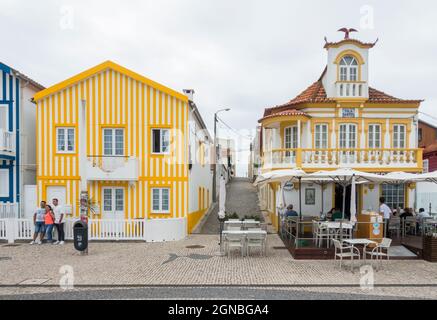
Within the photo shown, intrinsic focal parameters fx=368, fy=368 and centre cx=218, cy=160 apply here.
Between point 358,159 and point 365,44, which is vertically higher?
point 365,44

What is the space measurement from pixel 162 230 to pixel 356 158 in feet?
30.8

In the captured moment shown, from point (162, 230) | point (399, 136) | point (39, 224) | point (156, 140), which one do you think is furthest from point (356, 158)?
point (39, 224)

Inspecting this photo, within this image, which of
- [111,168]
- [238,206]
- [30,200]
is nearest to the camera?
[111,168]

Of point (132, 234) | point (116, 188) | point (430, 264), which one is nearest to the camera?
point (430, 264)

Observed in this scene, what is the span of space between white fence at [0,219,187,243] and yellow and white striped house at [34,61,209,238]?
1944mm

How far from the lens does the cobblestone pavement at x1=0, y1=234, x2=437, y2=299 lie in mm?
8484

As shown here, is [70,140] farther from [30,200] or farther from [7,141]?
[30,200]

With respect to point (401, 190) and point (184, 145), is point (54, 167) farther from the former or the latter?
point (401, 190)

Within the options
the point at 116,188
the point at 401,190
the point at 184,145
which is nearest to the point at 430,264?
the point at 401,190

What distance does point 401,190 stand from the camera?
18.0m

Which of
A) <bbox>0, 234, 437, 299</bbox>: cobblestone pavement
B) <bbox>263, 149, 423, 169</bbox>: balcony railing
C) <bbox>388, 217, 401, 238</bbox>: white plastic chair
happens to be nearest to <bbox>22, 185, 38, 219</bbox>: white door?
<bbox>0, 234, 437, 299</bbox>: cobblestone pavement

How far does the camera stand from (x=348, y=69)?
18.0 metres
